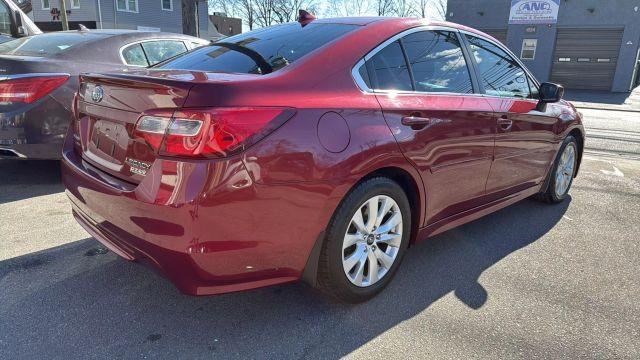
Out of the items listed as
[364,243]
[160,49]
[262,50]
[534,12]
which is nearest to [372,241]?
[364,243]

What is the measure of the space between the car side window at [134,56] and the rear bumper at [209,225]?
3282mm

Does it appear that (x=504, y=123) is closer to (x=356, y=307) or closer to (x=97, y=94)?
(x=356, y=307)

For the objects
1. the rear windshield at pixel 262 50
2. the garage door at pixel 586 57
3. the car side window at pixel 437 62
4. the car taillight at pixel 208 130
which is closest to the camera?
the car taillight at pixel 208 130

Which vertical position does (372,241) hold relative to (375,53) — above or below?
below

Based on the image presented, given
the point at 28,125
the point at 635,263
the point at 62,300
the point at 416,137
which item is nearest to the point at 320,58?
the point at 416,137

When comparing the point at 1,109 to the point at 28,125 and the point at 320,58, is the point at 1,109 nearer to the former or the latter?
the point at 28,125

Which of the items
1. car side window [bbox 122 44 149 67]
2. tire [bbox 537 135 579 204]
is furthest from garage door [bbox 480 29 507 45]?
car side window [bbox 122 44 149 67]

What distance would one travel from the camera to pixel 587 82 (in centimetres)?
2566

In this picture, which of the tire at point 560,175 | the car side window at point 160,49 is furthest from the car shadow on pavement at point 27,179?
the tire at point 560,175

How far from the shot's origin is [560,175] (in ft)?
14.8

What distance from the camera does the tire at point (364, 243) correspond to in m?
2.37

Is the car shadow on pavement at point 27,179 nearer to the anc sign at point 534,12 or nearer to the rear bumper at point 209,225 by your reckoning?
the rear bumper at point 209,225

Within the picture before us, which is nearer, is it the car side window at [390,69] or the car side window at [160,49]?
the car side window at [390,69]

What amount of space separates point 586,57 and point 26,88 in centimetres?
2798
